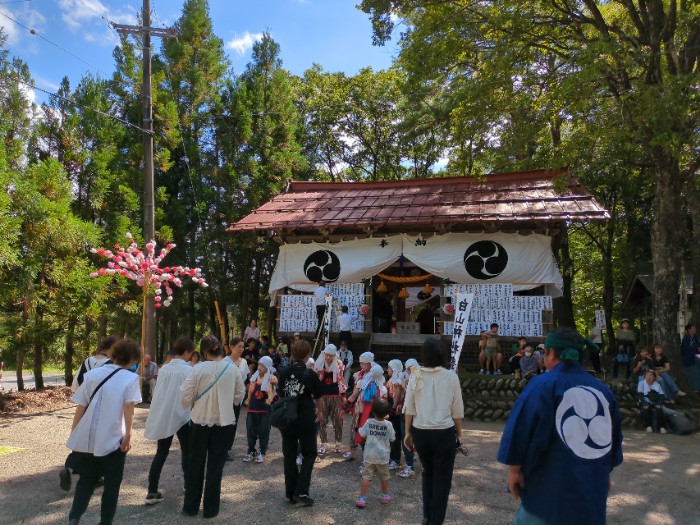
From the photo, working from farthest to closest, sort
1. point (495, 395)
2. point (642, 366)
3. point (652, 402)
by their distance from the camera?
point (495, 395)
point (642, 366)
point (652, 402)

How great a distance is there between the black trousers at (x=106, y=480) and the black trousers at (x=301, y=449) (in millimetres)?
1547

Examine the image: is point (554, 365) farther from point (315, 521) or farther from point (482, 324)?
point (482, 324)

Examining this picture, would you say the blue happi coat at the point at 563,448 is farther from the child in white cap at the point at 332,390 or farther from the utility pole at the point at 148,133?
the utility pole at the point at 148,133

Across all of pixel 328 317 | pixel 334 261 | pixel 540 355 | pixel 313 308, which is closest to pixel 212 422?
pixel 540 355

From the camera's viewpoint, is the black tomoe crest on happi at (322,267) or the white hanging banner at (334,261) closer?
the white hanging banner at (334,261)

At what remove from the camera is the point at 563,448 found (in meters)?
2.72

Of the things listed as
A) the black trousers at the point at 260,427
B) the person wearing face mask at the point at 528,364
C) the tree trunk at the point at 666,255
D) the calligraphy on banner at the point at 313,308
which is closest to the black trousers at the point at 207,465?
the black trousers at the point at 260,427

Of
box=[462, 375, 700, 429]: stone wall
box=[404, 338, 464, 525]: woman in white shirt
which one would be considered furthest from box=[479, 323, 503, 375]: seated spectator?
box=[404, 338, 464, 525]: woman in white shirt

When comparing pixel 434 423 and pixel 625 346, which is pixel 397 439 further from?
pixel 625 346

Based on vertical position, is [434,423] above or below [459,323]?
below

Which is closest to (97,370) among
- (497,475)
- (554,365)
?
(554,365)

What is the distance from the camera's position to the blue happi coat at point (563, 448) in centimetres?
267

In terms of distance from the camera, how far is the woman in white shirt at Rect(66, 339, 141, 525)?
4.12 meters

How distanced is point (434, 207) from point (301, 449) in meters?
9.95
